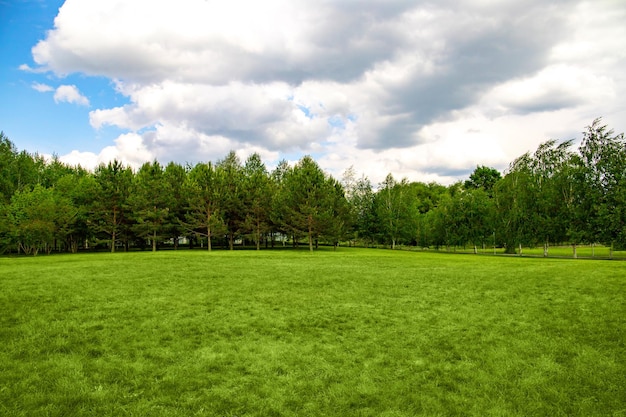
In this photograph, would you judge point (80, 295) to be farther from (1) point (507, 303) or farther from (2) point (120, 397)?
(1) point (507, 303)

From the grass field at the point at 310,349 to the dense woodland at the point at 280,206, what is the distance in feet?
116

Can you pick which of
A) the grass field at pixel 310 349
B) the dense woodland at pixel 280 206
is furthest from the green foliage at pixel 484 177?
the grass field at pixel 310 349

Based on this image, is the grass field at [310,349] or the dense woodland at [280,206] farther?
the dense woodland at [280,206]

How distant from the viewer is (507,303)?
1595cm

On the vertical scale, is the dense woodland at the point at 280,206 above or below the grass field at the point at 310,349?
above

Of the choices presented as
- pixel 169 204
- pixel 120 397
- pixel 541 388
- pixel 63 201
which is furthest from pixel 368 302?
pixel 63 201

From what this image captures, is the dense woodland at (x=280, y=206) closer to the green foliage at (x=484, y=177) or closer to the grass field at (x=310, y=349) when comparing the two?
the green foliage at (x=484, y=177)

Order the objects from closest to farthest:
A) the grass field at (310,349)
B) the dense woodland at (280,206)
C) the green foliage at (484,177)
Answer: the grass field at (310,349) < the dense woodland at (280,206) < the green foliage at (484,177)

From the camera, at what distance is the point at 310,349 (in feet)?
36.4

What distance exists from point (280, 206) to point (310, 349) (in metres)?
46.2

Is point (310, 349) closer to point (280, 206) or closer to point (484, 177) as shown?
point (280, 206)

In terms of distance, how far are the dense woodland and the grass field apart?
3526 centimetres

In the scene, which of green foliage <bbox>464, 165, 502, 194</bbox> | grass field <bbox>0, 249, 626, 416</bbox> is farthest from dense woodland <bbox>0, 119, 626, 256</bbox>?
grass field <bbox>0, 249, 626, 416</bbox>

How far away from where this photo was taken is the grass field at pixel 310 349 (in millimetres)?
8117
